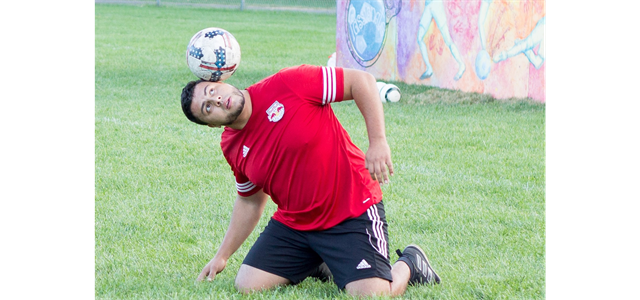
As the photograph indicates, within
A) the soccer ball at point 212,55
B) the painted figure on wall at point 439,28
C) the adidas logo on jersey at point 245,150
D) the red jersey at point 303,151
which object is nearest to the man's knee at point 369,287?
the red jersey at point 303,151

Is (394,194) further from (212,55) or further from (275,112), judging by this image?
(212,55)

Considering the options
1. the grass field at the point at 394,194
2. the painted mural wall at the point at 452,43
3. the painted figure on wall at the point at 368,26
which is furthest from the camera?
the painted figure on wall at the point at 368,26

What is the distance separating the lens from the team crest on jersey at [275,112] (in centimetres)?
399

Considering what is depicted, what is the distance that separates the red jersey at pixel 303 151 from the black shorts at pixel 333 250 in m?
0.07

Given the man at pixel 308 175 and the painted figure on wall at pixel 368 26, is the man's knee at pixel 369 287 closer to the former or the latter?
the man at pixel 308 175

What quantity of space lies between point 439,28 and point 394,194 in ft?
21.4

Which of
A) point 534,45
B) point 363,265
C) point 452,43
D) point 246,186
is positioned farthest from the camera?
point 452,43

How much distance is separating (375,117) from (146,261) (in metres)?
1.93

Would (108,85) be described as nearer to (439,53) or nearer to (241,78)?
(241,78)

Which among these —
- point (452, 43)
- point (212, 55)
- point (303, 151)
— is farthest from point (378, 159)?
point (452, 43)

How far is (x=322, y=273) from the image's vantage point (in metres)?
4.50

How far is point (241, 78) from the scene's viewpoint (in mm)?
14070

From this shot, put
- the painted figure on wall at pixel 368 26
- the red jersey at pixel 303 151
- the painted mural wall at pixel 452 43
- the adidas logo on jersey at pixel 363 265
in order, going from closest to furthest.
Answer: the red jersey at pixel 303 151, the adidas logo on jersey at pixel 363 265, the painted mural wall at pixel 452 43, the painted figure on wall at pixel 368 26
